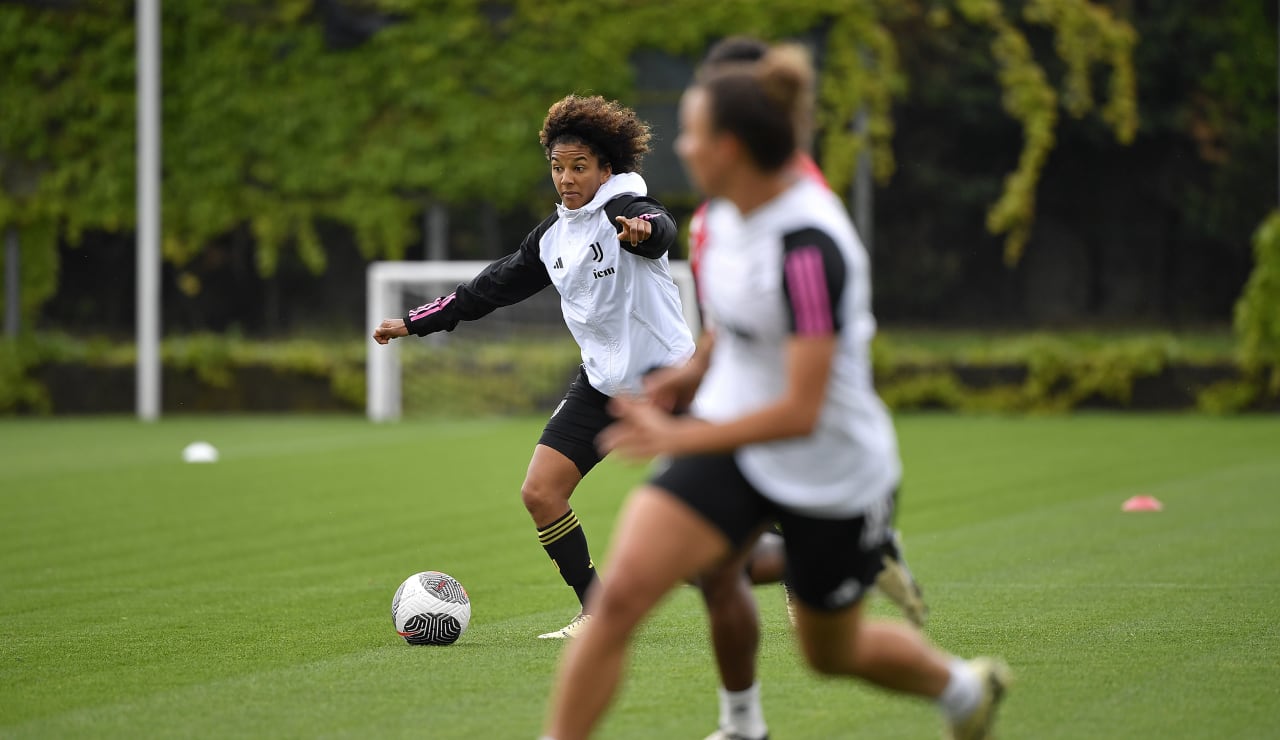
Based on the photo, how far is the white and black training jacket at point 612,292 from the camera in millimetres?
7289

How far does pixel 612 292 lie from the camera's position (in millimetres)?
7309

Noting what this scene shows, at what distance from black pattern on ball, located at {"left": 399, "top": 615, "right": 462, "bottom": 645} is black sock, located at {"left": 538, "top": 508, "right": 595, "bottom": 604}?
506 millimetres

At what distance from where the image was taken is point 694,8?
26266 millimetres

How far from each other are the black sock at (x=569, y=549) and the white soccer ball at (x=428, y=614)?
0.45 m

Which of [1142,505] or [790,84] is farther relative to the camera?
[1142,505]

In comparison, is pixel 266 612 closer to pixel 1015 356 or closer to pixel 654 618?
pixel 654 618

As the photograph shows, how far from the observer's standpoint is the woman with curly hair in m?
7.29

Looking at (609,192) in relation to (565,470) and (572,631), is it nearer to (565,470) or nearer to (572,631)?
(565,470)

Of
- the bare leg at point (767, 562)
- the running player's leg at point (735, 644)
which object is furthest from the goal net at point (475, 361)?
the running player's leg at point (735, 644)

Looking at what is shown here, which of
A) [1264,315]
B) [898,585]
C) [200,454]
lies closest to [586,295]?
[898,585]

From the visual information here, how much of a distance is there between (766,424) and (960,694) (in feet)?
3.64

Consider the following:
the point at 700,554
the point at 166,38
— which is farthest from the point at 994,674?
the point at 166,38

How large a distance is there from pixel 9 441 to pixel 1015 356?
13.3 meters

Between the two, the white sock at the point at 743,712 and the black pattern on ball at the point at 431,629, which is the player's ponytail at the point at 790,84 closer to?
the white sock at the point at 743,712
